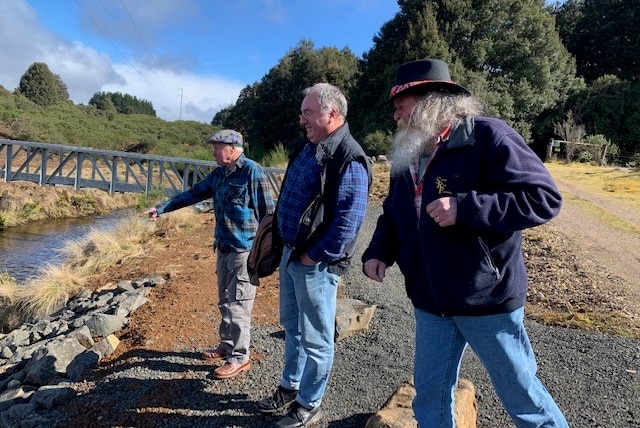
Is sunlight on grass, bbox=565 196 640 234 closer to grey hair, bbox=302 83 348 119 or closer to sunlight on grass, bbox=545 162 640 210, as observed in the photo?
sunlight on grass, bbox=545 162 640 210

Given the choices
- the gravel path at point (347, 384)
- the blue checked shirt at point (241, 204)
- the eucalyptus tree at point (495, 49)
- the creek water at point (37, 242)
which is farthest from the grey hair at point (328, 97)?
the eucalyptus tree at point (495, 49)

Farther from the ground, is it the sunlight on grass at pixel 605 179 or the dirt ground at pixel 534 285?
the sunlight on grass at pixel 605 179

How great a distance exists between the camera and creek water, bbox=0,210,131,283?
1213 cm

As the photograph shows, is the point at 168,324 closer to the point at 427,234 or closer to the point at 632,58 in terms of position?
the point at 427,234

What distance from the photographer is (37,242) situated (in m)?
16.1

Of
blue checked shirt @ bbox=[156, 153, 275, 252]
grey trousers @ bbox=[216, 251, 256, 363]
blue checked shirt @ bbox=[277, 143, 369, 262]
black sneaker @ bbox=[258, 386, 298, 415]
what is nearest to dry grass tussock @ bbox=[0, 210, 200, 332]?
grey trousers @ bbox=[216, 251, 256, 363]

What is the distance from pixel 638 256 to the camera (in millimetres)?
7828

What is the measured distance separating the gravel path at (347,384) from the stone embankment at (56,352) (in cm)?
22

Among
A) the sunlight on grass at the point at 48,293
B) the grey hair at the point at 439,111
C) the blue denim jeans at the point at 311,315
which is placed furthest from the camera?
the sunlight on grass at the point at 48,293

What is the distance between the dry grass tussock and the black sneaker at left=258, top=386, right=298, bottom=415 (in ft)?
17.7

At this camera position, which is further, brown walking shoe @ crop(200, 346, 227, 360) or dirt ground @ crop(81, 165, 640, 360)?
dirt ground @ crop(81, 165, 640, 360)

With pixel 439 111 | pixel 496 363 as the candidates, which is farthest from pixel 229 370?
pixel 439 111

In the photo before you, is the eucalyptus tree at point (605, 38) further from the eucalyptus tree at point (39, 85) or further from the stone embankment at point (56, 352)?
the eucalyptus tree at point (39, 85)

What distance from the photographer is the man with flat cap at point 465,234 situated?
1.76m
